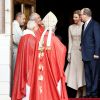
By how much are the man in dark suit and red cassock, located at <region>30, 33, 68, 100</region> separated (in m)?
0.53

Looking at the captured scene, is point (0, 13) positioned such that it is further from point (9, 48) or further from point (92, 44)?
point (92, 44)

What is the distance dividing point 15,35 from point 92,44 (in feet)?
3.55

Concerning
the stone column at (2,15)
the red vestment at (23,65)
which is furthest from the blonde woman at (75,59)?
the stone column at (2,15)

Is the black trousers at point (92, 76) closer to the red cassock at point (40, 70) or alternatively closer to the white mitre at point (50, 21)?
the red cassock at point (40, 70)

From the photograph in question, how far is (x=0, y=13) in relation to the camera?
7352 mm

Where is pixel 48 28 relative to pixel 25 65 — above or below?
above

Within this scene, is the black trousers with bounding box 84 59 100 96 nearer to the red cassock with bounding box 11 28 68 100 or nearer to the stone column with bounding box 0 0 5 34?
the red cassock with bounding box 11 28 68 100

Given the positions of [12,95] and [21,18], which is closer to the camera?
[12,95]

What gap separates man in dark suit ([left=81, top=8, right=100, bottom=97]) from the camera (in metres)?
7.36

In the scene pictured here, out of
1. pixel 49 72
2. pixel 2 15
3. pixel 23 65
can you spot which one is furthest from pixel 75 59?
pixel 2 15

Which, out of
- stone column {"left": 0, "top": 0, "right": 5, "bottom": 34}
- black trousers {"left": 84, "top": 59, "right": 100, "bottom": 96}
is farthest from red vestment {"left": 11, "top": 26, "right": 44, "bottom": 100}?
black trousers {"left": 84, "top": 59, "right": 100, "bottom": 96}

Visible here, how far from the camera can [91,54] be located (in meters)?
7.39

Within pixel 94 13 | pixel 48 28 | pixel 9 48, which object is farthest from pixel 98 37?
pixel 94 13

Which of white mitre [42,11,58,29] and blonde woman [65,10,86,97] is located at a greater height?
white mitre [42,11,58,29]
